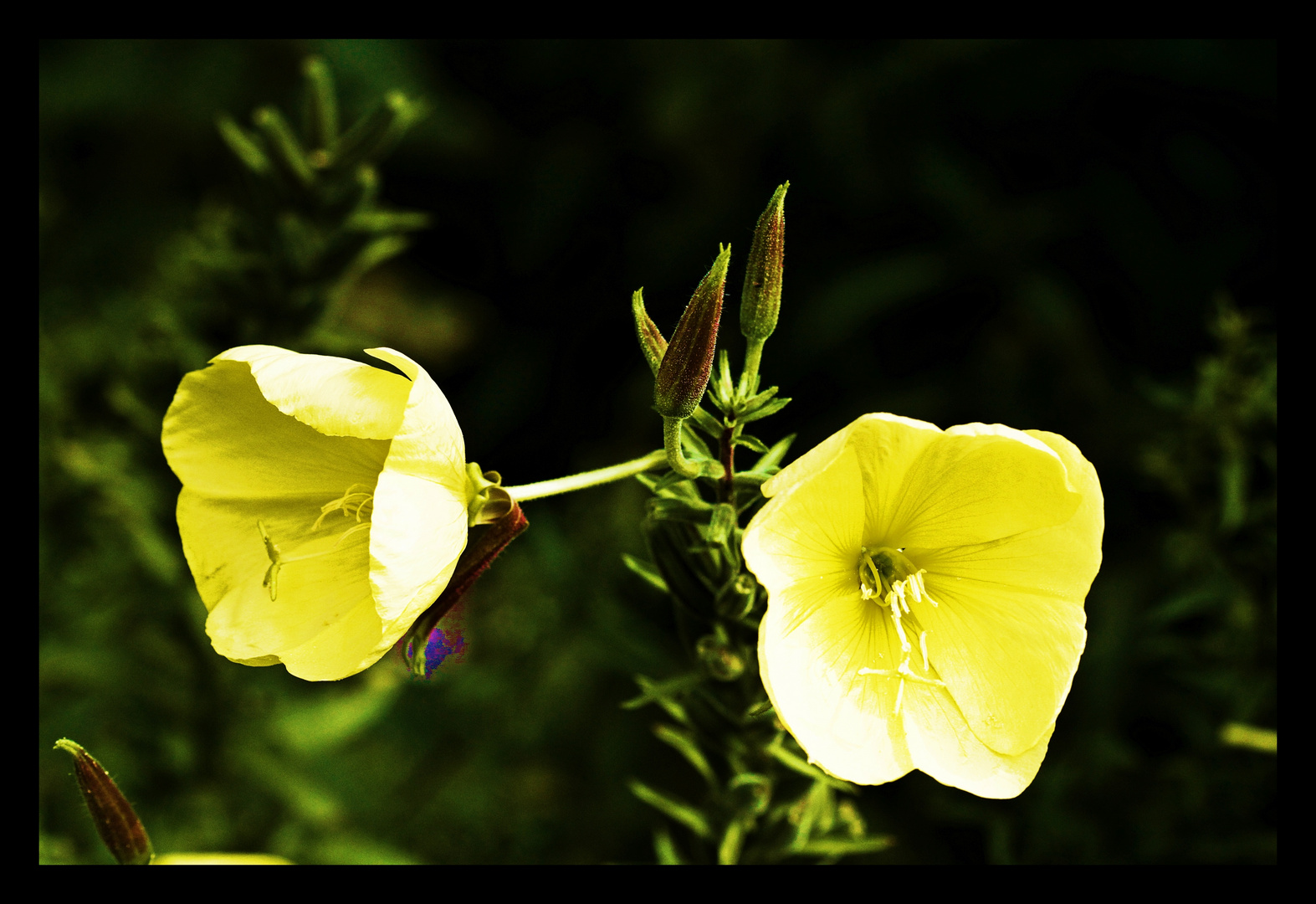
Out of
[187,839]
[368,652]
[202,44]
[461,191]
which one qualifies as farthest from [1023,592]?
[202,44]

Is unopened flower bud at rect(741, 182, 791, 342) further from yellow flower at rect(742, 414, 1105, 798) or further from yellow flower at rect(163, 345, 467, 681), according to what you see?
yellow flower at rect(163, 345, 467, 681)

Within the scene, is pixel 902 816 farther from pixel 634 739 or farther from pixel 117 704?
pixel 117 704

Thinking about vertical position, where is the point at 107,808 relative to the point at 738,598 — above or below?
below

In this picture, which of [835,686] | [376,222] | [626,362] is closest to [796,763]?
[835,686]

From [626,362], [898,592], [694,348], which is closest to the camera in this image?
[694,348]

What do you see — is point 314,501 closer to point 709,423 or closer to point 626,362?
point 709,423

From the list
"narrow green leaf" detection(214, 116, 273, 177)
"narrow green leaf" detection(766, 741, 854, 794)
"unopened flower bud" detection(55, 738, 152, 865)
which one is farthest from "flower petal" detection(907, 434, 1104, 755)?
"narrow green leaf" detection(214, 116, 273, 177)
